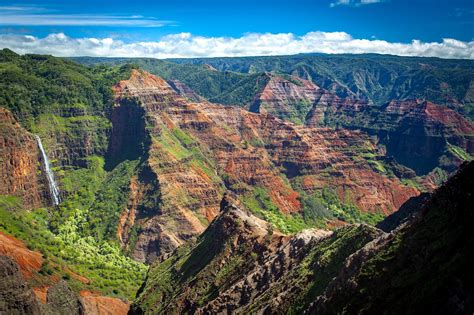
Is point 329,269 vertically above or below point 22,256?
above

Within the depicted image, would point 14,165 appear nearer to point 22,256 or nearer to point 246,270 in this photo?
point 22,256

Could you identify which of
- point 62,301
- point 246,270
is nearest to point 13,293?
point 62,301

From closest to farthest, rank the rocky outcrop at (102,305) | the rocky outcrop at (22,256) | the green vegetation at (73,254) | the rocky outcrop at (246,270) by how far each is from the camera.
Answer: the rocky outcrop at (246,270) < the rocky outcrop at (102,305) < the rocky outcrop at (22,256) < the green vegetation at (73,254)

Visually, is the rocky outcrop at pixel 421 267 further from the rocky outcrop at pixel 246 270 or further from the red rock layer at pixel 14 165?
the red rock layer at pixel 14 165

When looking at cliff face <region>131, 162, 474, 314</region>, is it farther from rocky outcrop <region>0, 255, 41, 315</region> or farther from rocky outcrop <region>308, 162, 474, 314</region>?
rocky outcrop <region>0, 255, 41, 315</region>

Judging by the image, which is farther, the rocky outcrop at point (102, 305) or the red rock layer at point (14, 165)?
the red rock layer at point (14, 165)

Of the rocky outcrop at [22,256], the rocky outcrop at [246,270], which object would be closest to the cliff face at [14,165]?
the rocky outcrop at [22,256]

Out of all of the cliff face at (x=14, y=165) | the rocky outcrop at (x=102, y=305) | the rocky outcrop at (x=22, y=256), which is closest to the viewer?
the rocky outcrop at (x=102, y=305)

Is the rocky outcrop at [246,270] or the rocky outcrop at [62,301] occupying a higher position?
the rocky outcrop at [246,270]
